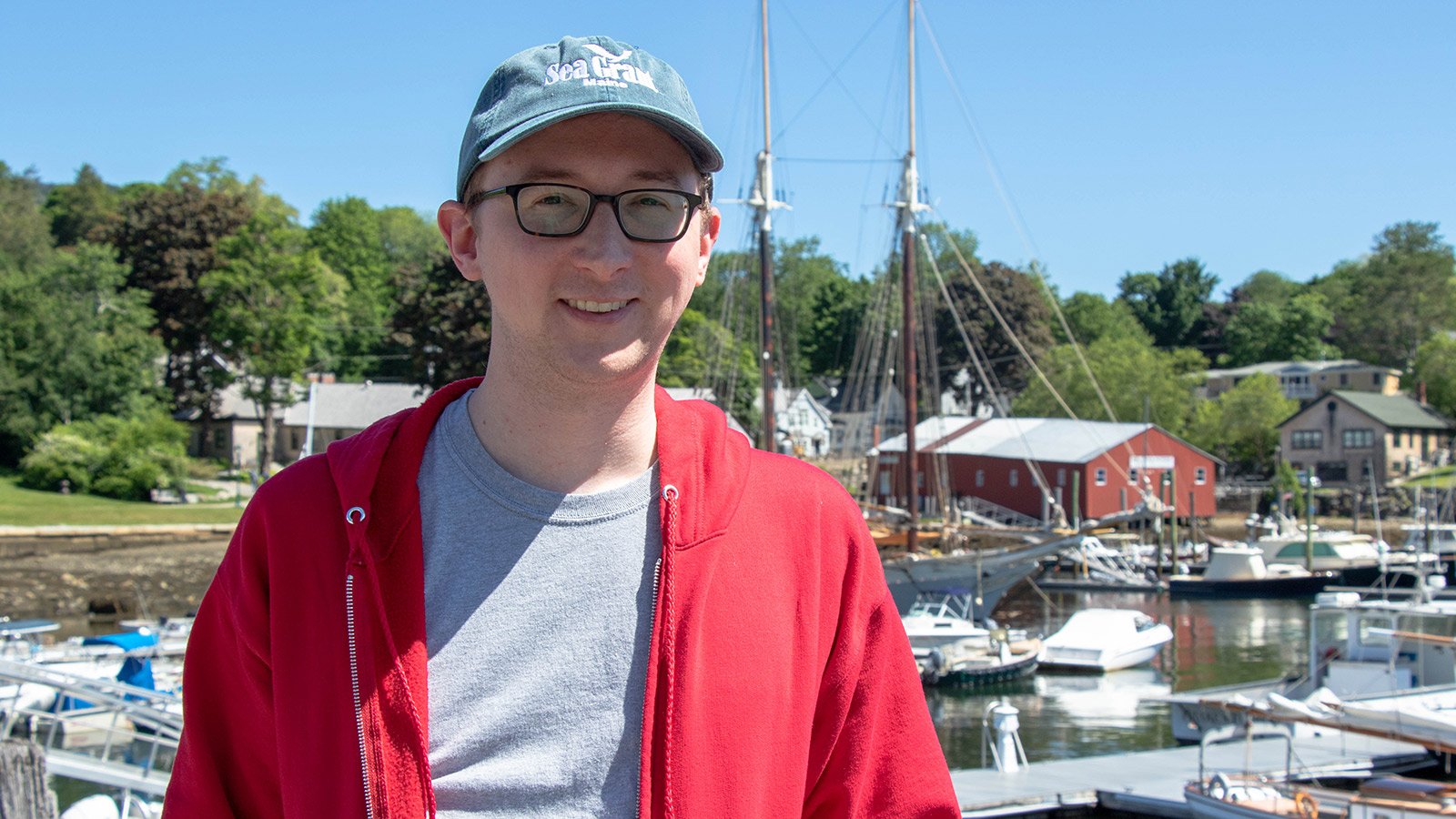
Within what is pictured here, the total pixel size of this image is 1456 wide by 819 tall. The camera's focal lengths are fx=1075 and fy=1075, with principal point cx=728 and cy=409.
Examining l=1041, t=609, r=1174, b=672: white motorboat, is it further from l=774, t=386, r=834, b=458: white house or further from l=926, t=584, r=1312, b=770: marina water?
l=774, t=386, r=834, b=458: white house

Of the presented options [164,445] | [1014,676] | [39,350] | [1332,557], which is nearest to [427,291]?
[164,445]

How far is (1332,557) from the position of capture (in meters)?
43.2

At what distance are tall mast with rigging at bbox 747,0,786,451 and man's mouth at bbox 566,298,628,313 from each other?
3215 centimetres

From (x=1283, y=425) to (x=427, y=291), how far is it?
5175 cm

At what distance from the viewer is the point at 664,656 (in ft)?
5.97

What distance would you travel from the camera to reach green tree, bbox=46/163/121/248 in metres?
91.9

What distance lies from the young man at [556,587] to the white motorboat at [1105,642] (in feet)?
93.7

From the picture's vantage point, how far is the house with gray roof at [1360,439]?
2532 inches

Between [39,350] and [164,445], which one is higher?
[39,350]

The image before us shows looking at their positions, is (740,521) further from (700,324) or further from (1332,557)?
(700,324)

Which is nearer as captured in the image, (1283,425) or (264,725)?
(264,725)

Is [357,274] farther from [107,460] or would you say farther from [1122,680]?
[1122,680]

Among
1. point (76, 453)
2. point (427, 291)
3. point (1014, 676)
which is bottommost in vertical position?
point (1014, 676)

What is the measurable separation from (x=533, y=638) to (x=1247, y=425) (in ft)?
239
